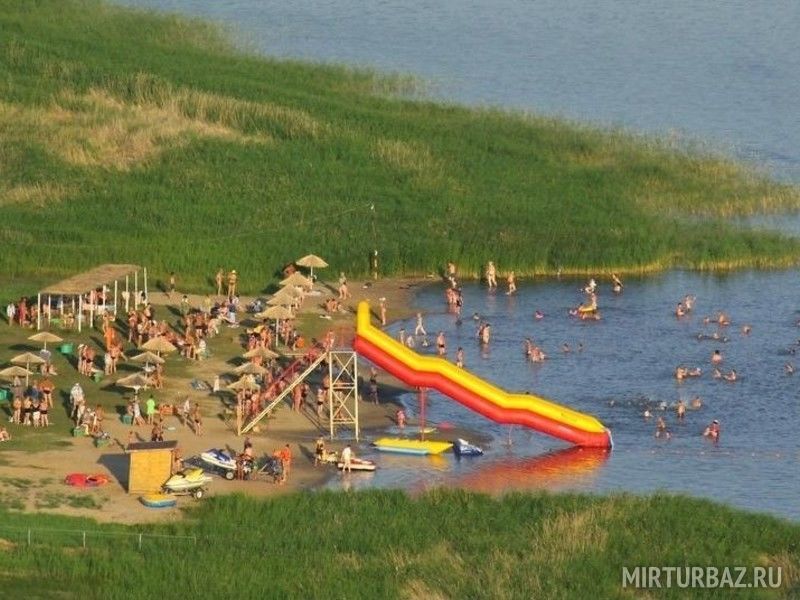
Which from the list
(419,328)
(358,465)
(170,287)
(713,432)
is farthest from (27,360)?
(713,432)

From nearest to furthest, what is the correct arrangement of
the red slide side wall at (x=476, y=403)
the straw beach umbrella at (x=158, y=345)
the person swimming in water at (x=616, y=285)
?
the red slide side wall at (x=476, y=403), the straw beach umbrella at (x=158, y=345), the person swimming in water at (x=616, y=285)

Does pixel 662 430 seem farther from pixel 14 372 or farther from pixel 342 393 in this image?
pixel 14 372

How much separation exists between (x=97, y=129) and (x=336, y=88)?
58.0 feet

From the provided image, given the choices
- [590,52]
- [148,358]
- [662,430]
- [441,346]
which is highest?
[590,52]

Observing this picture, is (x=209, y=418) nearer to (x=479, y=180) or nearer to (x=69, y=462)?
(x=69, y=462)

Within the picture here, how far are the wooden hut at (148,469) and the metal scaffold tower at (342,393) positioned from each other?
367 inches

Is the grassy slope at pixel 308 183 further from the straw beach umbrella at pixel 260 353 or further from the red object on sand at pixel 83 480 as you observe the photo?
the red object on sand at pixel 83 480

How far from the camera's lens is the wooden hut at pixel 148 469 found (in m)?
60.5

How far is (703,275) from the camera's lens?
3570 inches

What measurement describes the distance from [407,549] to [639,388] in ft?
70.0

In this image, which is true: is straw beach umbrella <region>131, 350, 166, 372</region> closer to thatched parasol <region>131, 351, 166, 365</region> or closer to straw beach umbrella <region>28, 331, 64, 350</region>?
thatched parasol <region>131, 351, 166, 365</region>

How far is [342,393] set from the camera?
73.0 m

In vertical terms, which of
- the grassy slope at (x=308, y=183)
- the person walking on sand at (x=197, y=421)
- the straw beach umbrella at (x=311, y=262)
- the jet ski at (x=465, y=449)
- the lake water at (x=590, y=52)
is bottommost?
the jet ski at (x=465, y=449)

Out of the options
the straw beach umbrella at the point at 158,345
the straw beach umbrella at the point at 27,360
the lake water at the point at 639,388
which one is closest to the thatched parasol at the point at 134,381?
the straw beach umbrella at the point at 158,345
